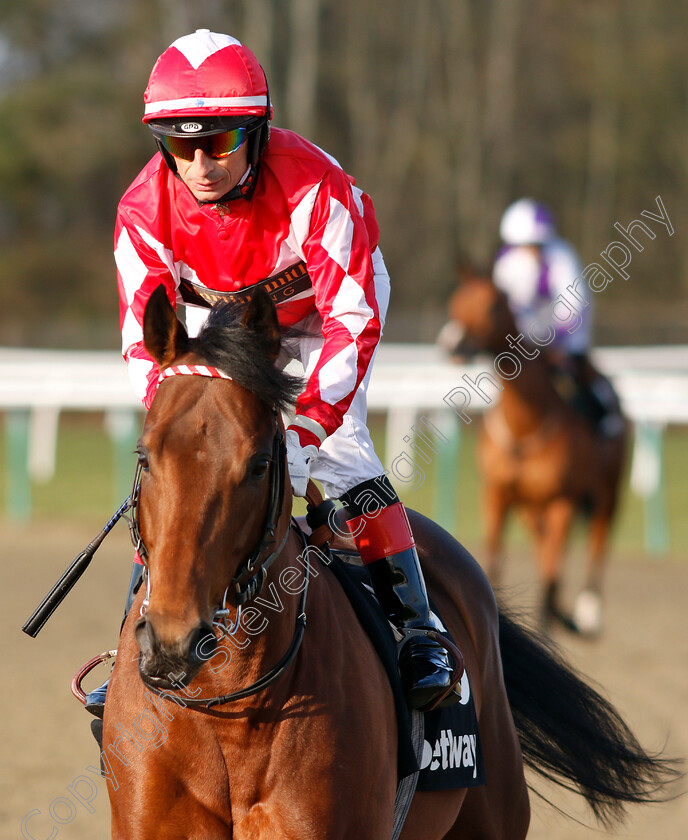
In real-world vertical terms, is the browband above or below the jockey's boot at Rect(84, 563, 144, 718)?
above

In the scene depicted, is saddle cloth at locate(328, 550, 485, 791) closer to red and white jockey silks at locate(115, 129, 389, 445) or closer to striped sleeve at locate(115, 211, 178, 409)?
red and white jockey silks at locate(115, 129, 389, 445)

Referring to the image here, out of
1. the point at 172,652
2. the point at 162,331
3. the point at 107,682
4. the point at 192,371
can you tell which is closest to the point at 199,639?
the point at 172,652

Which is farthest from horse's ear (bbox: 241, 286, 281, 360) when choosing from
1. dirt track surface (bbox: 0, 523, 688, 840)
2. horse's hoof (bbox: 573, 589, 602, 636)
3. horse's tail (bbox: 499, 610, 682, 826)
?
horse's hoof (bbox: 573, 589, 602, 636)

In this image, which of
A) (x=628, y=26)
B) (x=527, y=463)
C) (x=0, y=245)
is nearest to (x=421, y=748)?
(x=527, y=463)

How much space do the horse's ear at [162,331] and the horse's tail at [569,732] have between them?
1780 millimetres

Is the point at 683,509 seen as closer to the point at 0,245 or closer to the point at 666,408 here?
the point at 666,408

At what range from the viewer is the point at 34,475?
1332 centimetres

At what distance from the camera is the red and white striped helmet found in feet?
8.39

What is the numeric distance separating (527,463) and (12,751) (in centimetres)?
396

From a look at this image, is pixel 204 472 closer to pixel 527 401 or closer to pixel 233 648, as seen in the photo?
pixel 233 648

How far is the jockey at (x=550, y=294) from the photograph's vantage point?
26.8 feet

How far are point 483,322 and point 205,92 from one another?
18.2 feet

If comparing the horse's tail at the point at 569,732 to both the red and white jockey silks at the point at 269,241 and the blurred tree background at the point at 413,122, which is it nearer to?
the red and white jockey silks at the point at 269,241

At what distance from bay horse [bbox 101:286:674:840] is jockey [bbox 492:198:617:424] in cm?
576
